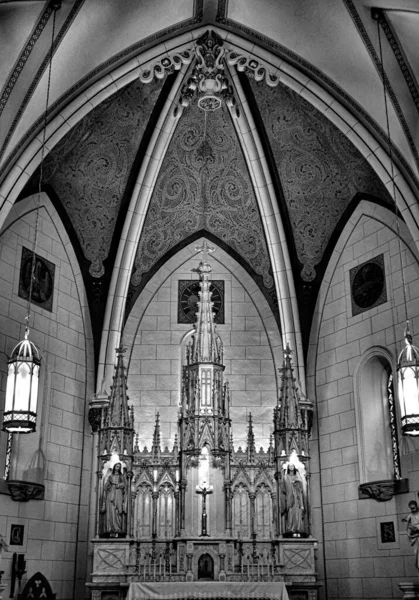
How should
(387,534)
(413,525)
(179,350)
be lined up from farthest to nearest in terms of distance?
(179,350), (387,534), (413,525)

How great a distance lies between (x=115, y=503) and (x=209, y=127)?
25.9 ft

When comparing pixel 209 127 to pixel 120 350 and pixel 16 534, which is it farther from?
pixel 16 534

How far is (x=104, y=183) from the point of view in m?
17.7

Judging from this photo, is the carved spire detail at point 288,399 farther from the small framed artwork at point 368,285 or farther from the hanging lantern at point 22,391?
the hanging lantern at point 22,391

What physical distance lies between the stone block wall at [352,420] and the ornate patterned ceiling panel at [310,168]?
499 mm

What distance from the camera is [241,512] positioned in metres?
16.4

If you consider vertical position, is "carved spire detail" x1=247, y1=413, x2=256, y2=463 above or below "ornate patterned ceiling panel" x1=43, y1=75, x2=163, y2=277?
below

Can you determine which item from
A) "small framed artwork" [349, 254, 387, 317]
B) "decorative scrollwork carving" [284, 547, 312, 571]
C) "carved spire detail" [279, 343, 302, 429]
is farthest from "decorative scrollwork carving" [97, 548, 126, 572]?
"small framed artwork" [349, 254, 387, 317]

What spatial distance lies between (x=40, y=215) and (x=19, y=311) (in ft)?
7.47

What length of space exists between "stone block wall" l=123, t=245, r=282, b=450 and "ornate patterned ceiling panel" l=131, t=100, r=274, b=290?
476mm

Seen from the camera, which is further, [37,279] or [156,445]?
[37,279]

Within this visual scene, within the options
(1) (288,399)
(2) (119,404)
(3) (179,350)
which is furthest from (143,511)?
(3) (179,350)

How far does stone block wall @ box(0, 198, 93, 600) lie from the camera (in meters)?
15.3

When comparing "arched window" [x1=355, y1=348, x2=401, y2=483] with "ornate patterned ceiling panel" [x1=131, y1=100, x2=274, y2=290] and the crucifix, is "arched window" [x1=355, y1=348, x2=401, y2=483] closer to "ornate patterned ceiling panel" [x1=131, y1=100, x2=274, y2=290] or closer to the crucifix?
the crucifix
